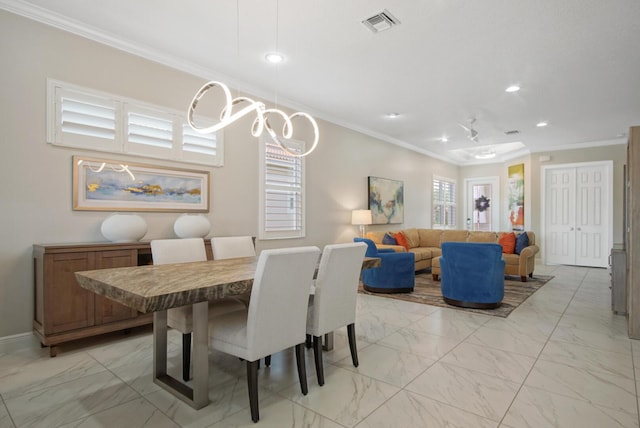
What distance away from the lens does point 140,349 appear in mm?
2988

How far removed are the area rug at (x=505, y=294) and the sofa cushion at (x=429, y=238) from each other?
3.73 feet

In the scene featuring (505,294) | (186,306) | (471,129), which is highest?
(471,129)

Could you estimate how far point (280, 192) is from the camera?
16.6ft

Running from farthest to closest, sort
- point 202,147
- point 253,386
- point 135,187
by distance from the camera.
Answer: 1. point 202,147
2. point 135,187
3. point 253,386

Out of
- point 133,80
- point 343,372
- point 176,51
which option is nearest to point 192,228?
point 133,80

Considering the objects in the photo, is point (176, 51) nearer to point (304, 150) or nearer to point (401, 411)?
point (304, 150)

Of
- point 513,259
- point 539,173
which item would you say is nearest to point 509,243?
point 513,259

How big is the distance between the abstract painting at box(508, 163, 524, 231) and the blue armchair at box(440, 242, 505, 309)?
16.9ft

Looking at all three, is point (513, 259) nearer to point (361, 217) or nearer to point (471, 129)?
point (471, 129)

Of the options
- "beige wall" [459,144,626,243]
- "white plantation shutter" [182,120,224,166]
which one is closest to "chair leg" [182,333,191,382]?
"white plantation shutter" [182,120,224,166]

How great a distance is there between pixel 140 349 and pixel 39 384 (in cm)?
73

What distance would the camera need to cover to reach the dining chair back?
128 inches

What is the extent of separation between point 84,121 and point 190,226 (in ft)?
4.42

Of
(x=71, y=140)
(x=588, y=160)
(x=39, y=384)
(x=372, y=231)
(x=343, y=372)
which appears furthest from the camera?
(x=588, y=160)
